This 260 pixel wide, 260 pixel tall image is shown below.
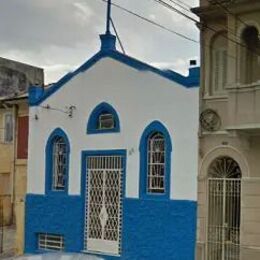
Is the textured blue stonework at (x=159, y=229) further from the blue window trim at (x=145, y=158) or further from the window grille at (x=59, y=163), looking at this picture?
the window grille at (x=59, y=163)

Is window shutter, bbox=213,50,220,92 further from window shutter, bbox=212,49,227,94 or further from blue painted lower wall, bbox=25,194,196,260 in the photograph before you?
blue painted lower wall, bbox=25,194,196,260

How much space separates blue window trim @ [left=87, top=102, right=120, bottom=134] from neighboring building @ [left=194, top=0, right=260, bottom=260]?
2781 millimetres

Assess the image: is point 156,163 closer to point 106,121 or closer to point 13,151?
point 106,121

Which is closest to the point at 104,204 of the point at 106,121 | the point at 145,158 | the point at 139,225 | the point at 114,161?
the point at 114,161

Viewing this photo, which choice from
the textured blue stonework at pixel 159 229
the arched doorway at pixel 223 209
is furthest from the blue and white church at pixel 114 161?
the arched doorway at pixel 223 209

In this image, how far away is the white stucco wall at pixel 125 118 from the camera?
14.4 metres

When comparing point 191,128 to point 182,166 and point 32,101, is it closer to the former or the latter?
point 182,166

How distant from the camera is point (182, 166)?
1445 cm

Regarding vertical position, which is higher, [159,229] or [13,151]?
[13,151]

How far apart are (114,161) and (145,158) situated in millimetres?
1194

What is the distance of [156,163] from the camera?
595 inches

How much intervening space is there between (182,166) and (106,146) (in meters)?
2.60

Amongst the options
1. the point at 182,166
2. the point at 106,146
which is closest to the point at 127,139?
the point at 106,146

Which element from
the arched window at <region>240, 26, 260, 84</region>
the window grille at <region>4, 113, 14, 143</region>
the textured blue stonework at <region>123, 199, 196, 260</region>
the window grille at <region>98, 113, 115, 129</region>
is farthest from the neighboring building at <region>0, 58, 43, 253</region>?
the arched window at <region>240, 26, 260, 84</region>
